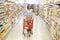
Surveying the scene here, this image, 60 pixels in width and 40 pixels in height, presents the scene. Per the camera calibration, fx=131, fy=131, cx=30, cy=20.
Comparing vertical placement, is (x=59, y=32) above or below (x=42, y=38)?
above

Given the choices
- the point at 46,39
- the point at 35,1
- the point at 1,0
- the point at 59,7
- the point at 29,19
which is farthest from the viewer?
the point at 35,1

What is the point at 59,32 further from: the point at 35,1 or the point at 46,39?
the point at 35,1

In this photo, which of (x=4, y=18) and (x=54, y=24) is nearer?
(x=54, y=24)

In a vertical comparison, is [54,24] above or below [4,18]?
below

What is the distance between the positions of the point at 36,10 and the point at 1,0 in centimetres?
1172

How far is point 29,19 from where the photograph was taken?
19.2 ft

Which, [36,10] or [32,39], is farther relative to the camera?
[36,10]

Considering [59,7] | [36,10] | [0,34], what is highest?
[59,7]

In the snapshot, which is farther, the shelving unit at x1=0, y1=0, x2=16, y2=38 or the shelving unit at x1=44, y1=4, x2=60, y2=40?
the shelving unit at x1=0, y1=0, x2=16, y2=38

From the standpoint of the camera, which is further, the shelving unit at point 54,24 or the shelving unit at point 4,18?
the shelving unit at point 4,18

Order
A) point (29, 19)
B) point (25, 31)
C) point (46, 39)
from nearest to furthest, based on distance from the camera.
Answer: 1. point (46, 39)
2. point (29, 19)
3. point (25, 31)

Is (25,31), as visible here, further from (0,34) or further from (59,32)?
(59,32)

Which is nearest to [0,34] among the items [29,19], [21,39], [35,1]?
[21,39]

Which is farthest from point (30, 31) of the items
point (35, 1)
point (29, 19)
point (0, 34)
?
point (35, 1)
